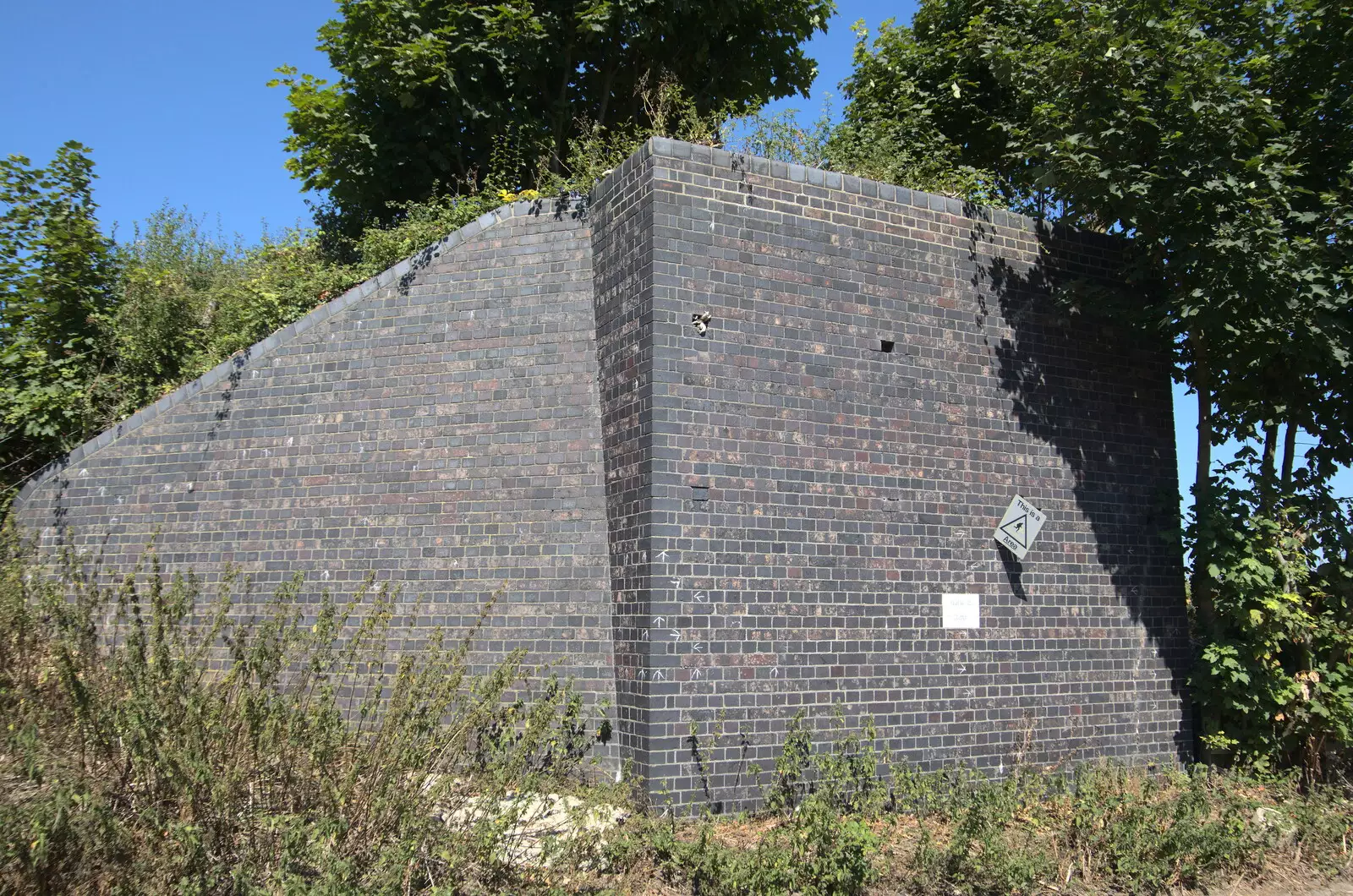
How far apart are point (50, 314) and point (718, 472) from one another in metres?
9.40

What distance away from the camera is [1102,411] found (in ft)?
35.1

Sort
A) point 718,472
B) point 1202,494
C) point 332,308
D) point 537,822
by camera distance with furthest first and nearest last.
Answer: point 1202,494 < point 332,308 < point 718,472 < point 537,822

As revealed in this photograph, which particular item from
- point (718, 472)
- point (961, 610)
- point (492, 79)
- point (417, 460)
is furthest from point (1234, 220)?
point (492, 79)

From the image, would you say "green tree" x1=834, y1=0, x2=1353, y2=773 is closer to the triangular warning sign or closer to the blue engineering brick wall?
the blue engineering brick wall

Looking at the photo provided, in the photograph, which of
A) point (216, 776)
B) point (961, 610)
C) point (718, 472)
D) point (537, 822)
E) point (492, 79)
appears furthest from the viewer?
point (492, 79)

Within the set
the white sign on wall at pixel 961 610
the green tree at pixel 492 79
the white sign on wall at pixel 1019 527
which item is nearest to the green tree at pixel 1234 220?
the white sign on wall at pixel 1019 527

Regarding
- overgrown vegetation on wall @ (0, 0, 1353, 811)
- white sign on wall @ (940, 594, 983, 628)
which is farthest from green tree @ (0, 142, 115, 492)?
white sign on wall @ (940, 594, 983, 628)

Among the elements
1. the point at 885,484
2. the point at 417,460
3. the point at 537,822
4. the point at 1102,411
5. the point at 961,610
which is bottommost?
the point at 537,822

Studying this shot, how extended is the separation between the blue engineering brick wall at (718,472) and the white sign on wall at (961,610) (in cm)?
13

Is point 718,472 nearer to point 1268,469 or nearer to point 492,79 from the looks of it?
point 1268,469

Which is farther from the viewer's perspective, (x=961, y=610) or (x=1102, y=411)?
(x=1102, y=411)

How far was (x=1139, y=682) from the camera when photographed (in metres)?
10.3

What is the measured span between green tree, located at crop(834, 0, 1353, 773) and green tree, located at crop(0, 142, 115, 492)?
11.6 metres

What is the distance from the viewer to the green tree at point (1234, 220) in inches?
371
